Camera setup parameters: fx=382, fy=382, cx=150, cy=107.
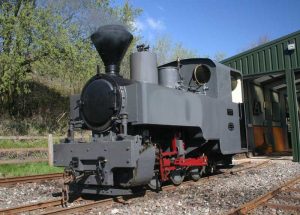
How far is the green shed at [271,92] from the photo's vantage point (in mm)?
14625

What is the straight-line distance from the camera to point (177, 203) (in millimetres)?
6367

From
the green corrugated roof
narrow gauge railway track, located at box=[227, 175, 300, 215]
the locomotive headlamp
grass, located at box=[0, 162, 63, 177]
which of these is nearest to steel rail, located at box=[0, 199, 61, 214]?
narrow gauge railway track, located at box=[227, 175, 300, 215]

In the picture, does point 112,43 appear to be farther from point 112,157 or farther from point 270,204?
point 270,204

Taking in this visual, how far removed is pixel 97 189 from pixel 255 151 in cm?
1398

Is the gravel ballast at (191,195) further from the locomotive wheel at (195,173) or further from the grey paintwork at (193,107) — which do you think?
the grey paintwork at (193,107)

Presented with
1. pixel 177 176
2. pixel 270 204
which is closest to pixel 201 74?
pixel 177 176

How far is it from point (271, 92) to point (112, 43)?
58.5 feet

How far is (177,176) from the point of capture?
27.3 ft

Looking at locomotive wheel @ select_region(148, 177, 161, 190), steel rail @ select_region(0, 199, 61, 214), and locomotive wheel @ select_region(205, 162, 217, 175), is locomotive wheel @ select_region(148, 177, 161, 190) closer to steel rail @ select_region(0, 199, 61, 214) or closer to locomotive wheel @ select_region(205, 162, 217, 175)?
steel rail @ select_region(0, 199, 61, 214)

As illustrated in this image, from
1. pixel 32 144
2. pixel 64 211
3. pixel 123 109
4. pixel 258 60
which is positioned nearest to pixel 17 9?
pixel 32 144

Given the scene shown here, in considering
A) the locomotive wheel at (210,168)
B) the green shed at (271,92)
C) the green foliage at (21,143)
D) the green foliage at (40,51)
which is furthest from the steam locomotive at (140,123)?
the green foliage at (21,143)

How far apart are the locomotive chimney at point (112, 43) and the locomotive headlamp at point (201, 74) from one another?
7.64 feet

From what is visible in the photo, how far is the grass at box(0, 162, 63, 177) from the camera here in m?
11.6

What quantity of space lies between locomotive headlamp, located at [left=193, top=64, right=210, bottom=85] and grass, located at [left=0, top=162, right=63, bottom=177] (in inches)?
223
